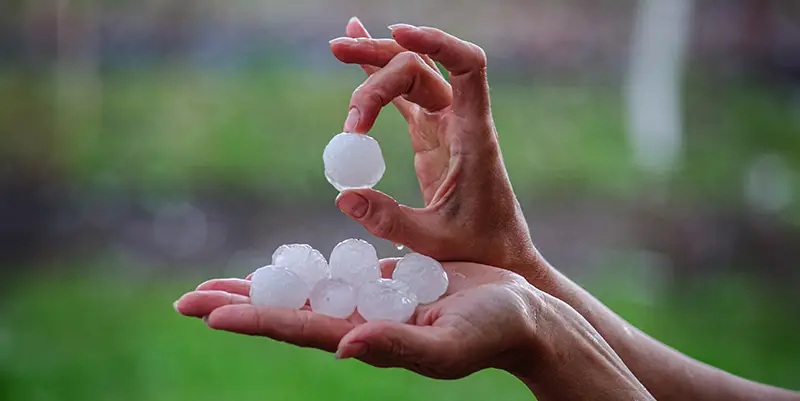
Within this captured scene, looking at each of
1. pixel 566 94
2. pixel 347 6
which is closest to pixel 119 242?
pixel 347 6

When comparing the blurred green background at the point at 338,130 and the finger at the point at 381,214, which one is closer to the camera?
the finger at the point at 381,214

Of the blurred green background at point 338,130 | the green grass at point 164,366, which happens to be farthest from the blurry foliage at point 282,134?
the green grass at point 164,366

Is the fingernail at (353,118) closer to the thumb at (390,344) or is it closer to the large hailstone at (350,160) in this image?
the large hailstone at (350,160)

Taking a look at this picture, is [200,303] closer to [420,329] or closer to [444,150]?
[420,329]

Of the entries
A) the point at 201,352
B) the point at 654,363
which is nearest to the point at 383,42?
the point at 654,363

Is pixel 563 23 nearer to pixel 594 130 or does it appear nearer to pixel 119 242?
pixel 594 130

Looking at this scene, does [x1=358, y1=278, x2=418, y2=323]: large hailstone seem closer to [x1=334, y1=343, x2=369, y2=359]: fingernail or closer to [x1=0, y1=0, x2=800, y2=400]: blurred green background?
[x1=334, y1=343, x2=369, y2=359]: fingernail
